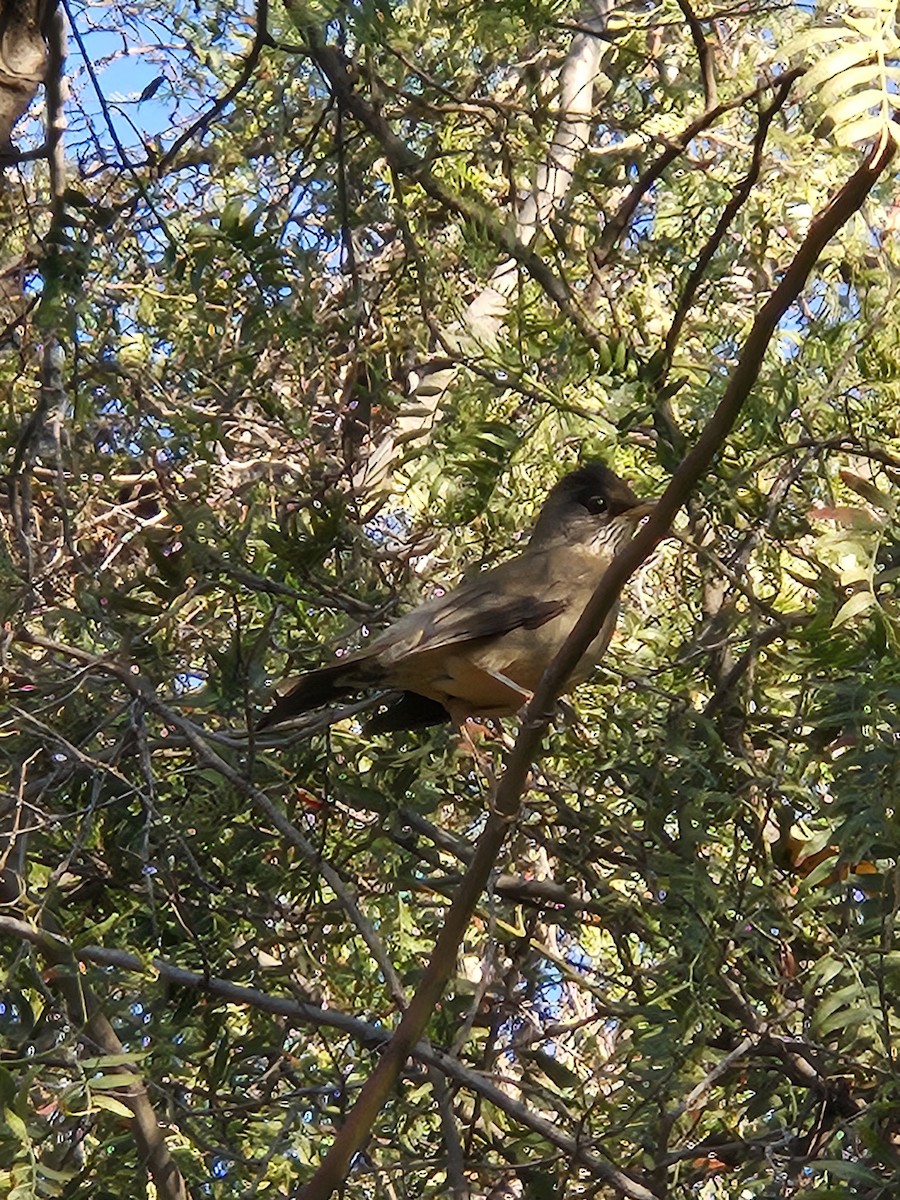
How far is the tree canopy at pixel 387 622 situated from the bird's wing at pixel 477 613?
11cm

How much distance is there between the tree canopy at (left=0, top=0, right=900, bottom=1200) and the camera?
3568 millimetres

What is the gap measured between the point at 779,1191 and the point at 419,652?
1426mm

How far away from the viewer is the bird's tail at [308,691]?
162 inches

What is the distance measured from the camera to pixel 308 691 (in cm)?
418

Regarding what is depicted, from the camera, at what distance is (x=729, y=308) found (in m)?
5.54

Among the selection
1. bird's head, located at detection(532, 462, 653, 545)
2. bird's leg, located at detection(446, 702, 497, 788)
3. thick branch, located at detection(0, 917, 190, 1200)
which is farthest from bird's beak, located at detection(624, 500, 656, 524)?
thick branch, located at detection(0, 917, 190, 1200)

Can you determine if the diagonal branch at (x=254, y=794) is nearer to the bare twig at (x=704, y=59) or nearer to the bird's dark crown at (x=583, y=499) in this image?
the bird's dark crown at (x=583, y=499)

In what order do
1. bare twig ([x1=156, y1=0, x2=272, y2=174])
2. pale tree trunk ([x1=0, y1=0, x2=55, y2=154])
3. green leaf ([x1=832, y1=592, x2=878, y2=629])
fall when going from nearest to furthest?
1. green leaf ([x1=832, y1=592, x2=878, y2=629])
2. pale tree trunk ([x1=0, y1=0, x2=55, y2=154])
3. bare twig ([x1=156, y1=0, x2=272, y2=174])

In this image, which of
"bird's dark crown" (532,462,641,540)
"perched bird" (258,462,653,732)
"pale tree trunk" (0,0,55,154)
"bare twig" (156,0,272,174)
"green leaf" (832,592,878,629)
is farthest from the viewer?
"bird's dark crown" (532,462,641,540)

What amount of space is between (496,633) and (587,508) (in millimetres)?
466

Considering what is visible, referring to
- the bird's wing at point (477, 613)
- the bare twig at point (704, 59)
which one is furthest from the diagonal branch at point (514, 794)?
the bare twig at point (704, 59)

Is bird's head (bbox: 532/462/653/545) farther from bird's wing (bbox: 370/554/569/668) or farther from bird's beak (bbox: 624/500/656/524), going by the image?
bird's wing (bbox: 370/554/569/668)

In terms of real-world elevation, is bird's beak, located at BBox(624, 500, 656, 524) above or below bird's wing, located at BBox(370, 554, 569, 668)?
above

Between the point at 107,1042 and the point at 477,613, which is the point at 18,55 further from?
the point at 107,1042
